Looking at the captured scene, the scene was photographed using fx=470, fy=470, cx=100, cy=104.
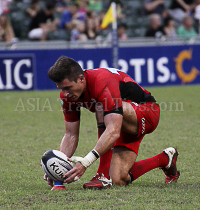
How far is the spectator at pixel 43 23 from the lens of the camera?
1528cm

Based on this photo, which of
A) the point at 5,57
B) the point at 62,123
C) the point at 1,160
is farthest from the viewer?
the point at 5,57

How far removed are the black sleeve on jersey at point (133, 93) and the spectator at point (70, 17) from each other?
36.4 ft

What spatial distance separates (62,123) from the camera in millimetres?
9227

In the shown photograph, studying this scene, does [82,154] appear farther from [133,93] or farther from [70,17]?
[70,17]

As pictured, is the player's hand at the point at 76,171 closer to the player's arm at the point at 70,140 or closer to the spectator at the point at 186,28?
the player's arm at the point at 70,140

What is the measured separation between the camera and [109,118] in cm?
426

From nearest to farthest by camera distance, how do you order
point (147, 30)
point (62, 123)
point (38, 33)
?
point (62, 123) → point (38, 33) → point (147, 30)

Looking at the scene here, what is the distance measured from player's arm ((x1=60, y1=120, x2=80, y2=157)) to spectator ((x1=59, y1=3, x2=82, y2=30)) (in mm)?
11164

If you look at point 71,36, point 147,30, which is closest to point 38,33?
point 71,36

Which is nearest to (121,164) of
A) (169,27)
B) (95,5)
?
(169,27)

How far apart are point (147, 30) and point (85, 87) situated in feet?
42.3

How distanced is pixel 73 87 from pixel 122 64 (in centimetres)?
1046

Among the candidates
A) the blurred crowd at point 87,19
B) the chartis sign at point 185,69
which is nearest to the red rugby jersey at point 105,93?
the blurred crowd at point 87,19

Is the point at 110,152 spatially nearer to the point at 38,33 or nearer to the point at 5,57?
the point at 5,57
